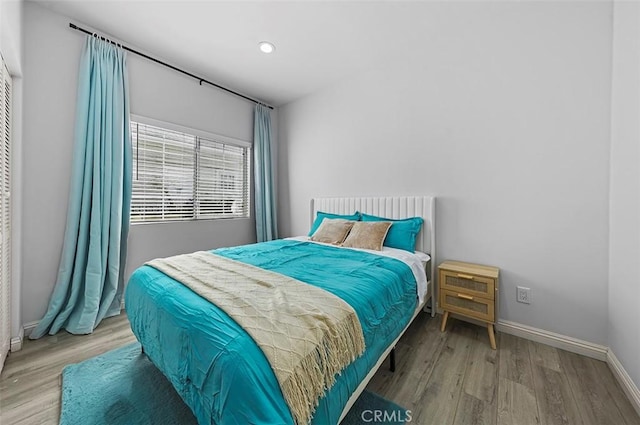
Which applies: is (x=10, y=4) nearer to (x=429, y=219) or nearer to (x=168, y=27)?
(x=168, y=27)

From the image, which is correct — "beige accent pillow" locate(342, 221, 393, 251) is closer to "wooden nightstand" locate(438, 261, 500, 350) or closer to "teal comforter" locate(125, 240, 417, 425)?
"teal comforter" locate(125, 240, 417, 425)

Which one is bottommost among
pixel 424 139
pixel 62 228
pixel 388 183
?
pixel 62 228

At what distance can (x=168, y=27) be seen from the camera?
2301mm

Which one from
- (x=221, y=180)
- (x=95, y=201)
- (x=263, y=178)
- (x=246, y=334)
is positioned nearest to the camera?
(x=246, y=334)

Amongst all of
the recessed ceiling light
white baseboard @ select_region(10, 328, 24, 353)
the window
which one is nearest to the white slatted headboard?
the window

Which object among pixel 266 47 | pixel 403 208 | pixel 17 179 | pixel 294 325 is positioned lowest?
pixel 294 325

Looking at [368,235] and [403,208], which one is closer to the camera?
[368,235]

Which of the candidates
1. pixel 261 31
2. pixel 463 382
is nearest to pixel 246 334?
pixel 463 382

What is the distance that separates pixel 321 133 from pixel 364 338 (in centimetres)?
291

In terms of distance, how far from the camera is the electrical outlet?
2.01 metres

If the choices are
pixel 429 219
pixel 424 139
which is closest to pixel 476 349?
pixel 429 219

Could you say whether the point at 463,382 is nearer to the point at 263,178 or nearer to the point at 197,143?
the point at 263,178

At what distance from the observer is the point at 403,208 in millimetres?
2631
